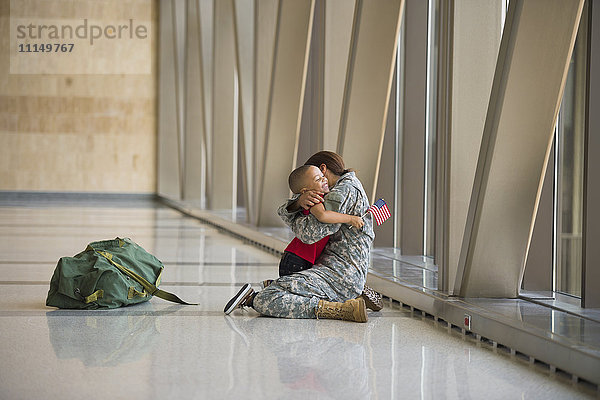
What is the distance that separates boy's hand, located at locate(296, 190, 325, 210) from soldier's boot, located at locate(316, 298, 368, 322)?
0.66 metres

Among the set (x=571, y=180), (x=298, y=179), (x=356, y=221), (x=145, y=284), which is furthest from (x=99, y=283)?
(x=571, y=180)

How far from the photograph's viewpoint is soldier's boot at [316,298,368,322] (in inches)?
208

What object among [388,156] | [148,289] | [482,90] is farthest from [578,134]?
[388,156]

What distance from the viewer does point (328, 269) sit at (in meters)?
5.50

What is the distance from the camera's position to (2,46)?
23.9 metres

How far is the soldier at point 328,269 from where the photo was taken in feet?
17.6

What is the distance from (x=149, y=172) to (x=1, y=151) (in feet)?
14.5

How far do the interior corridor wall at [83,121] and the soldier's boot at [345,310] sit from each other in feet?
66.5

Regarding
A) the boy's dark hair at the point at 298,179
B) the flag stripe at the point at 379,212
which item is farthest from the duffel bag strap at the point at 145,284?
the flag stripe at the point at 379,212

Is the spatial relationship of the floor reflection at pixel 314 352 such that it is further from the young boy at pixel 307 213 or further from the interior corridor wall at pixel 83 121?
the interior corridor wall at pixel 83 121

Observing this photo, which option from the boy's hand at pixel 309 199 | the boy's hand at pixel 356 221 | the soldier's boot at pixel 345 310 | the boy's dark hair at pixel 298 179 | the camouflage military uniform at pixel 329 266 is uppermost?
the boy's dark hair at pixel 298 179

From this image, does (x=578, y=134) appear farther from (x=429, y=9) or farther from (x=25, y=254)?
(x=25, y=254)

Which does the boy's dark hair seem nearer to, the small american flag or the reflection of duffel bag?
the small american flag

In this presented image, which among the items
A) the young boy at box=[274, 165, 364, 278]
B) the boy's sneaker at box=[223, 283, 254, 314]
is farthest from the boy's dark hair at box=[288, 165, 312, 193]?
the boy's sneaker at box=[223, 283, 254, 314]
